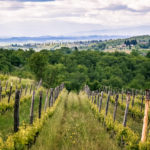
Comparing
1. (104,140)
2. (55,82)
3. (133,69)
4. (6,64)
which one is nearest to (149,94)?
(104,140)

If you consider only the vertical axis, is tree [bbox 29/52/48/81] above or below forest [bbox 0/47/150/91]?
above

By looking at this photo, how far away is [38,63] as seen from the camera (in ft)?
214

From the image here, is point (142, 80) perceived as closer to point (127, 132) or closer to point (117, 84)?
point (117, 84)

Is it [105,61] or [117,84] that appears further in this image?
[105,61]

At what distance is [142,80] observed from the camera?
115 m

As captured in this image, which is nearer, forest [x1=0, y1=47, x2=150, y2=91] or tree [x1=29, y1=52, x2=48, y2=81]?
tree [x1=29, y1=52, x2=48, y2=81]

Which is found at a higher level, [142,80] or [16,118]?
[16,118]

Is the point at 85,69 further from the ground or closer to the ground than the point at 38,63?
closer to the ground

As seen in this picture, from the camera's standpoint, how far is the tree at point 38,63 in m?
64.2

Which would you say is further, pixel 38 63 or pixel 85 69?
pixel 85 69

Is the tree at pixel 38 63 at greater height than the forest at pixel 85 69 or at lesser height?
greater

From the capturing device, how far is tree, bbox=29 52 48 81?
64225 mm

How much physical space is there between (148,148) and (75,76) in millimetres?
103784

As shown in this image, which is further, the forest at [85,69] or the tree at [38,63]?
the forest at [85,69]
